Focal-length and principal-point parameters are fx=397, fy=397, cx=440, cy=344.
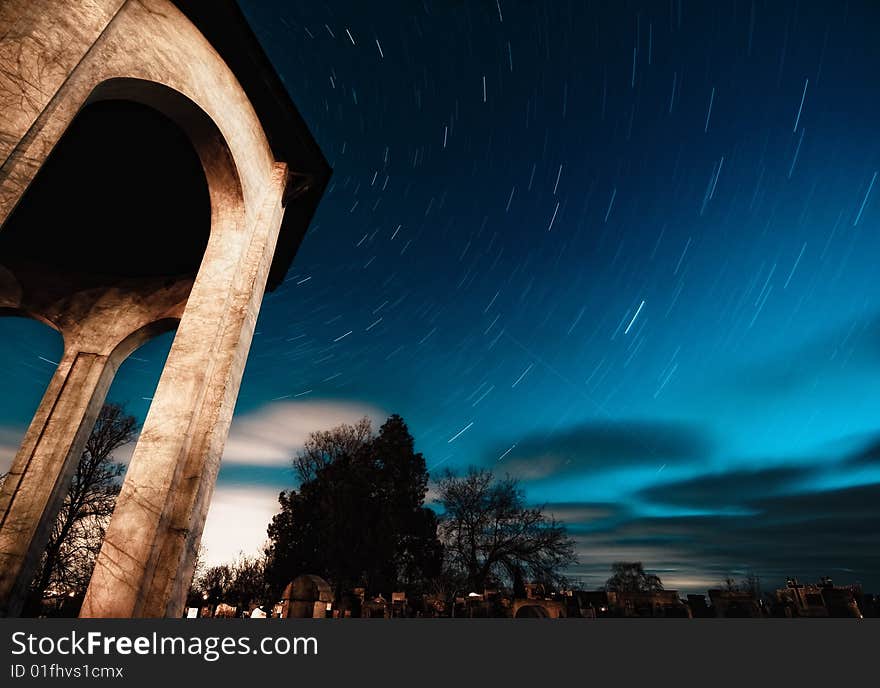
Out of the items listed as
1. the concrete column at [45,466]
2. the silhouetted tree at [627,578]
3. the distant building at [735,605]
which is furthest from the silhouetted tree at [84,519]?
the silhouetted tree at [627,578]

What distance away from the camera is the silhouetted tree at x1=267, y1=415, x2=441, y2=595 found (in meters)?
23.9

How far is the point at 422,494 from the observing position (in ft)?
90.8

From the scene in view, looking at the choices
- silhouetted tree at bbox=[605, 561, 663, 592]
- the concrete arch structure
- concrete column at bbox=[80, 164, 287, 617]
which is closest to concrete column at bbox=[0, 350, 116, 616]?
the concrete arch structure

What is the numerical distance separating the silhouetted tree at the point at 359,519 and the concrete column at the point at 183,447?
21534 mm

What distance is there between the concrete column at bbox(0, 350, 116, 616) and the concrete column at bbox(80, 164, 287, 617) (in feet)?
18.0

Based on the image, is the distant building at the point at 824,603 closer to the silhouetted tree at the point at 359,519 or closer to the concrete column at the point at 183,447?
the concrete column at the point at 183,447

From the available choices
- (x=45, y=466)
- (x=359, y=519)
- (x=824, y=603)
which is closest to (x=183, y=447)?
(x=45, y=466)

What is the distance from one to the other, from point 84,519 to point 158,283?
1488cm

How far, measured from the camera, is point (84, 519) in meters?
17.5

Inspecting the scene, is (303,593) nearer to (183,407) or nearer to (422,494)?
(183,407)

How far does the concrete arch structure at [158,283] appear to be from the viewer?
341 centimetres

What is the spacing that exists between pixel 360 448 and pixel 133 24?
25968mm

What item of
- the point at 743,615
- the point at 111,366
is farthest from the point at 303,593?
the point at 743,615

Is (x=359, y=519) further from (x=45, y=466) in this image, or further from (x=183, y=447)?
(x=183, y=447)
